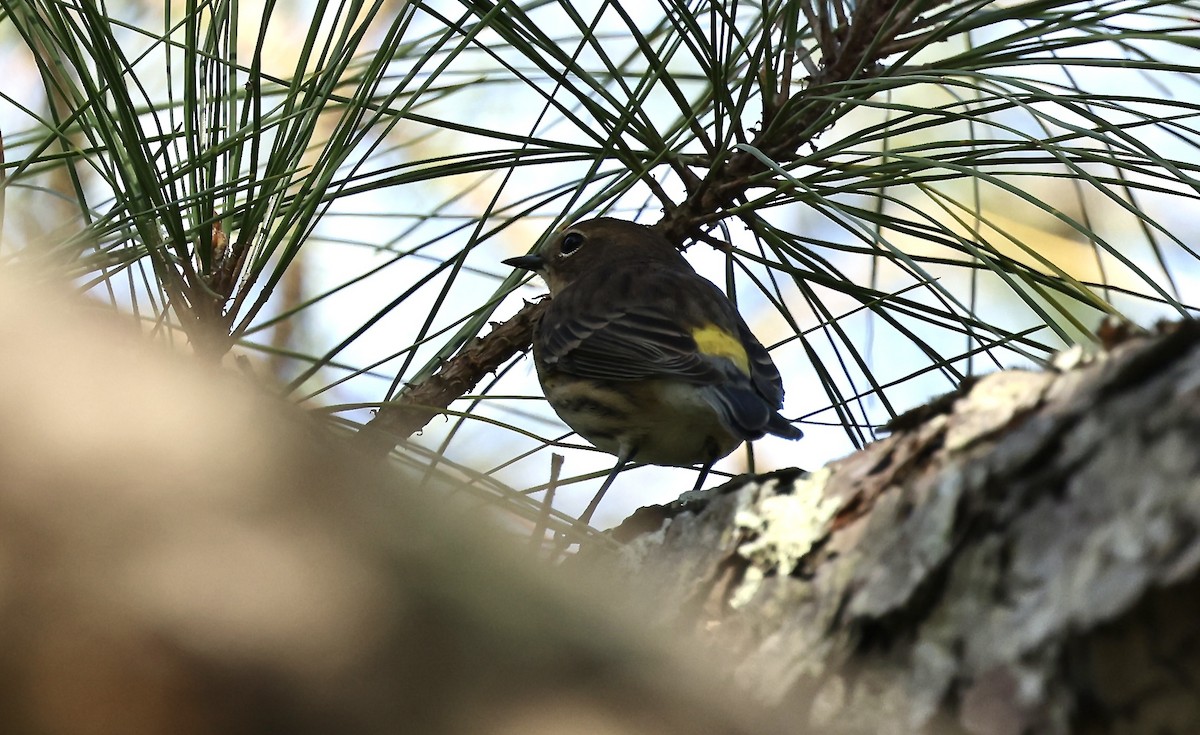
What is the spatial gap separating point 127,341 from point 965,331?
183 centimetres

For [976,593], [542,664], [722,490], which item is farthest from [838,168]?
[542,664]

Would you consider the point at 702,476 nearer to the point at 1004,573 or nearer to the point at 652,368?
the point at 652,368

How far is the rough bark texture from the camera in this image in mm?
856

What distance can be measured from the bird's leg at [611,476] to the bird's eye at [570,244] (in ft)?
3.89

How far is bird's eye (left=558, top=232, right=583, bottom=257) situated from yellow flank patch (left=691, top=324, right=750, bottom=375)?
86cm

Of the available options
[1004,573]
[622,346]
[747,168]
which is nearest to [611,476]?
[622,346]

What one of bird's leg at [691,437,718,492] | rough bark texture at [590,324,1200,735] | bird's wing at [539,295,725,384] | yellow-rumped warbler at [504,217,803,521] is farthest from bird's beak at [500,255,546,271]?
rough bark texture at [590,324,1200,735]

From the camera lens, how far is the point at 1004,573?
98 centimetres

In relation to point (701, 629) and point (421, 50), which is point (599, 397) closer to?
point (421, 50)

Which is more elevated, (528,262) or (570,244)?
(570,244)

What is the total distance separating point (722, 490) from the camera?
1656mm

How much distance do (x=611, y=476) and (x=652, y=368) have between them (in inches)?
19.7

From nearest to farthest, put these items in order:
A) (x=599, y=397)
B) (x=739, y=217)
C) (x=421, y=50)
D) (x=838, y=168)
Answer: (x=838, y=168) → (x=739, y=217) → (x=421, y=50) → (x=599, y=397)

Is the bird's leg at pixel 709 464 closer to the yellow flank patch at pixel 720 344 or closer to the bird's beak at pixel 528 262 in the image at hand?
the yellow flank patch at pixel 720 344
